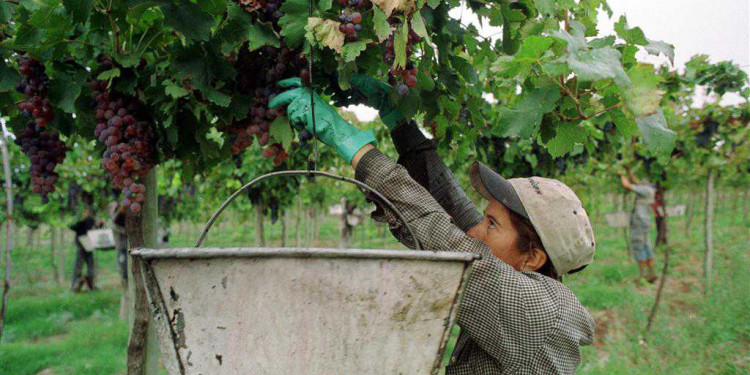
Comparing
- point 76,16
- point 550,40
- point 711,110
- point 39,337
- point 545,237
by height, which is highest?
point 711,110

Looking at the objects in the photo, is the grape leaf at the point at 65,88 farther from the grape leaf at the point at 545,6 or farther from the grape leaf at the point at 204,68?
the grape leaf at the point at 545,6

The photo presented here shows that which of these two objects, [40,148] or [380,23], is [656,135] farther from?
A: [40,148]

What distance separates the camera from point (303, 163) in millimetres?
6590

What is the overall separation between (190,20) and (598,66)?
0.94 meters

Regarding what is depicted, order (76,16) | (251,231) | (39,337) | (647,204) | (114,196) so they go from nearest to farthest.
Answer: (76,16), (39,337), (647,204), (114,196), (251,231)

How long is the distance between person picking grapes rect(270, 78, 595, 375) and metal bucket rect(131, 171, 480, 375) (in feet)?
1.31

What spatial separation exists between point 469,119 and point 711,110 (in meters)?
5.52

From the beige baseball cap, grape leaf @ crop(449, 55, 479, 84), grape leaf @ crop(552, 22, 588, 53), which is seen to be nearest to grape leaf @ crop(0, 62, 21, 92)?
grape leaf @ crop(449, 55, 479, 84)

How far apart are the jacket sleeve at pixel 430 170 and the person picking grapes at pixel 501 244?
0.23 m

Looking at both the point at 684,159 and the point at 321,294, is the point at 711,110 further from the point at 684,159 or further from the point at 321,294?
the point at 321,294

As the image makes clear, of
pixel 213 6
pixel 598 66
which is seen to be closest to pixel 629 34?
pixel 598 66

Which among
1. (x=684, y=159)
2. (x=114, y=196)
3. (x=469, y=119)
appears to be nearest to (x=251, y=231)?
(x=114, y=196)

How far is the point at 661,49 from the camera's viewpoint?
124cm

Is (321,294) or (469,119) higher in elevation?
(469,119)
